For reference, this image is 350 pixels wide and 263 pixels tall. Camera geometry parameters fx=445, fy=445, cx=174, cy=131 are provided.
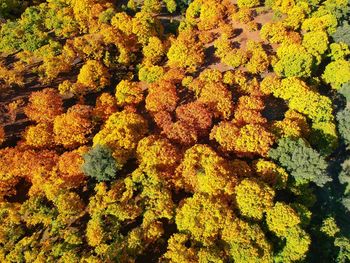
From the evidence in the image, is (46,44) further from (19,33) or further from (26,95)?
(26,95)

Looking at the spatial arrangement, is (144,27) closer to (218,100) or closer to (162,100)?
(162,100)

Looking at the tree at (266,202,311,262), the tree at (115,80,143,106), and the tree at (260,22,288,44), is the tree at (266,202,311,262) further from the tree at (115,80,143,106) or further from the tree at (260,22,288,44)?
the tree at (260,22,288,44)

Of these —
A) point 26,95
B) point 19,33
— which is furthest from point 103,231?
point 19,33

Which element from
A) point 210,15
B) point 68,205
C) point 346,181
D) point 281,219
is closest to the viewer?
point 281,219

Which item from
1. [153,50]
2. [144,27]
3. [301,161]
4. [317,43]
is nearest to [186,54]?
[153,50]

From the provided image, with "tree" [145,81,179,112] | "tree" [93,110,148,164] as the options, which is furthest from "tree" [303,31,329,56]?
"tree" [93,110,148,164]

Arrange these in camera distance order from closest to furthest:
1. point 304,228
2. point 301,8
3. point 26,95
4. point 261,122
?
point 304,228 < point 261,122 < point 26,95 < point 301,8
